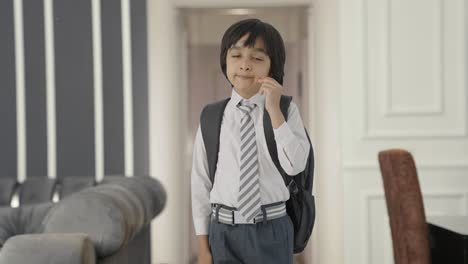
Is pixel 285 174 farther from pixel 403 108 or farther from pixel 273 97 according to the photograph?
pixel 403 108

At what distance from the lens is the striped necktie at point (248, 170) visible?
1429 mm

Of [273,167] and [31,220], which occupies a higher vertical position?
[273,167]

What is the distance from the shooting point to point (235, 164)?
1437 millimetres

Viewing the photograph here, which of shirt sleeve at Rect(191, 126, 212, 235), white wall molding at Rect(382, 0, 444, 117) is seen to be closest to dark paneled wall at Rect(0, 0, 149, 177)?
white wall molding at Rect(382, 0, 444, 117)

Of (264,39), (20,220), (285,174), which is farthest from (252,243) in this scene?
(20,220)

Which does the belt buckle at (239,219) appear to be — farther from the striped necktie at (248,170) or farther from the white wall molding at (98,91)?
the white wall molding at (98,91)

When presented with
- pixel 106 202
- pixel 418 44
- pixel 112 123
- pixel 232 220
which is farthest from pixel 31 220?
pixel 418 44

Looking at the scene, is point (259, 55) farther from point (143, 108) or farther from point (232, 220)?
point (143, 108)

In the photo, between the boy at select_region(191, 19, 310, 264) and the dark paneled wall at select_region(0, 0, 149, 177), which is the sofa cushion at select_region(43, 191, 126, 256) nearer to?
the boy at select_region(191, 19, 310, 264)

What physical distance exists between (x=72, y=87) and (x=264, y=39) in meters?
3.16

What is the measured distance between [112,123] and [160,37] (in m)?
0.59

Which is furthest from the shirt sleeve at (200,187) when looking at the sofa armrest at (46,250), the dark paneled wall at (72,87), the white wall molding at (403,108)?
the dark paneled wall at (72,87)

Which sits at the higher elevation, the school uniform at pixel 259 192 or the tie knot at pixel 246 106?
the tie knot at pixel 246 106

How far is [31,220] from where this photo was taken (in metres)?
2.55
